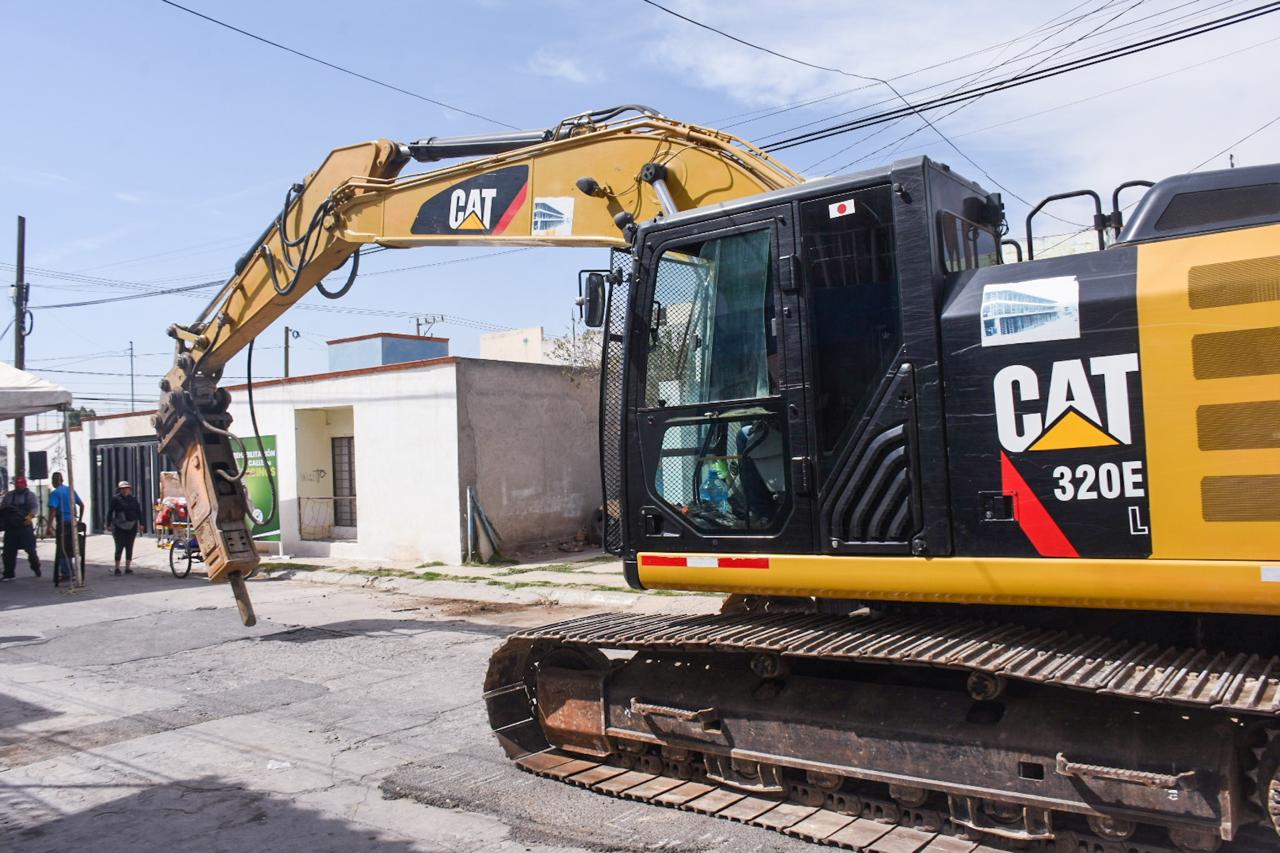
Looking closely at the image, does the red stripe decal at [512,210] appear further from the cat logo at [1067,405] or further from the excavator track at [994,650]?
the cat logo at [1067,405]

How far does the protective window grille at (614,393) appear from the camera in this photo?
17.9ft

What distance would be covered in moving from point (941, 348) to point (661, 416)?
4.78ft

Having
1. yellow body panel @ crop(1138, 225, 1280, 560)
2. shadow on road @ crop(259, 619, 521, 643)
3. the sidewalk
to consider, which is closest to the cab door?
yellow body panel @ crop(1138, 225, 1280, 560)

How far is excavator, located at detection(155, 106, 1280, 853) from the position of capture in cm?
389

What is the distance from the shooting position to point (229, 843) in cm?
511

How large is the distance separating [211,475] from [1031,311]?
8.55 metres

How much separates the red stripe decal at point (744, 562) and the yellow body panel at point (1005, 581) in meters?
0.01

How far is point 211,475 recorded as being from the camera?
10.4m

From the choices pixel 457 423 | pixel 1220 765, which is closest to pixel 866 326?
pixel 1220 765

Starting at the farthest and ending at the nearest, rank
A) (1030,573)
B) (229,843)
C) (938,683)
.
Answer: (229,843)
(938,683)
(1030,573)

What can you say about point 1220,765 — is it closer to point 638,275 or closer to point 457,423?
point 638,275

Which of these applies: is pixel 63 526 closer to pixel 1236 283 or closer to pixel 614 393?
pixel 614 393

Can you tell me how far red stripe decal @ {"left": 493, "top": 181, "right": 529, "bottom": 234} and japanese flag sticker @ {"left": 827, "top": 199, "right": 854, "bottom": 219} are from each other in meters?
3.30

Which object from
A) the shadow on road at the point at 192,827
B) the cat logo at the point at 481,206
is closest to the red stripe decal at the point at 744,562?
the shadow on road at the point at 192,827
